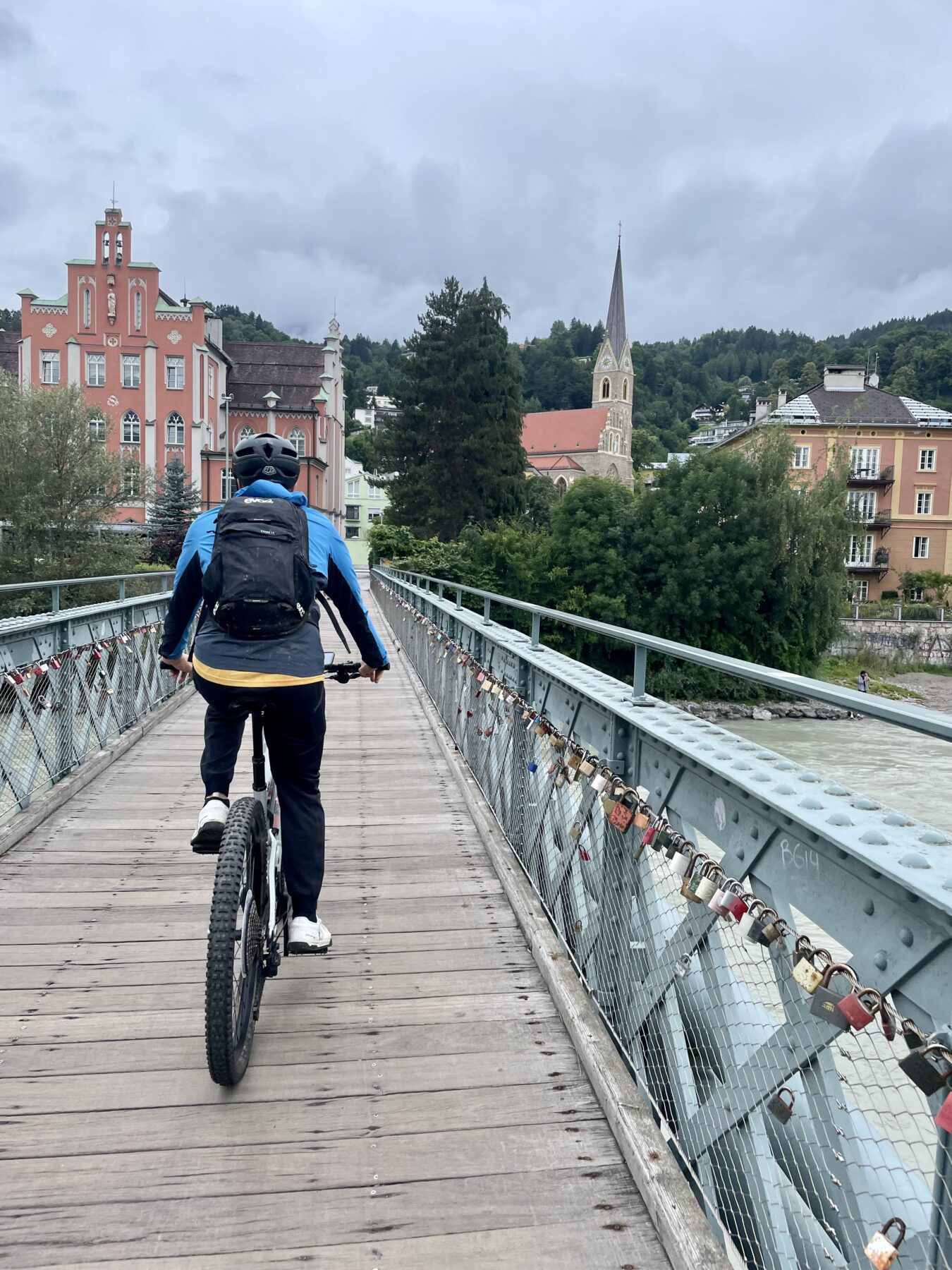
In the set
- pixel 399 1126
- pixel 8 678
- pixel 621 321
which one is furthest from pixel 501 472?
pixel 621 321

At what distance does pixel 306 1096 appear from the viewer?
3057 millimetres

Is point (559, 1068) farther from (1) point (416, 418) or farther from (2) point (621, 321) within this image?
(2) point (621, 321)

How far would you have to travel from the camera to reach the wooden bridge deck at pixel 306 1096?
7.97 feet

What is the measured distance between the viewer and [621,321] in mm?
122938

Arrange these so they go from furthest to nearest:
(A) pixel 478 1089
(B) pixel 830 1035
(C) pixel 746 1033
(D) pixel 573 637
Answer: (D) pixel 573 637
(A) pixel 478 1089
(C) pixel 746 1033
(B) pixel 830 1035

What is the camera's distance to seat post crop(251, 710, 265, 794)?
332 cm

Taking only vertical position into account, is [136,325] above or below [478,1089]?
above

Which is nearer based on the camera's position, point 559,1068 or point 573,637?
point 559,1068

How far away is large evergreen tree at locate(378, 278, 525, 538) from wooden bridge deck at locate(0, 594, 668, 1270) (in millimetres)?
45260

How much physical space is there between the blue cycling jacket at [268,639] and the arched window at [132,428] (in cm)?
5542

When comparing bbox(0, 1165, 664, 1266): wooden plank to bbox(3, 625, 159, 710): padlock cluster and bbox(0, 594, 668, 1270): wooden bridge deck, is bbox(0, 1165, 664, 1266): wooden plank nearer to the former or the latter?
bbox(0, 594, 668, 1270): wooden bridge deck

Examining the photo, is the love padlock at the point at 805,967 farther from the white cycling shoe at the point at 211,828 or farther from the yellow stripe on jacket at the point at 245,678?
the white cycling shoe at the point at 211,828

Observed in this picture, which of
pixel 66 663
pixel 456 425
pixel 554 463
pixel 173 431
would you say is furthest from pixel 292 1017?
pixel 554 463

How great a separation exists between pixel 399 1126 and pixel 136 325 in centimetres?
5789
